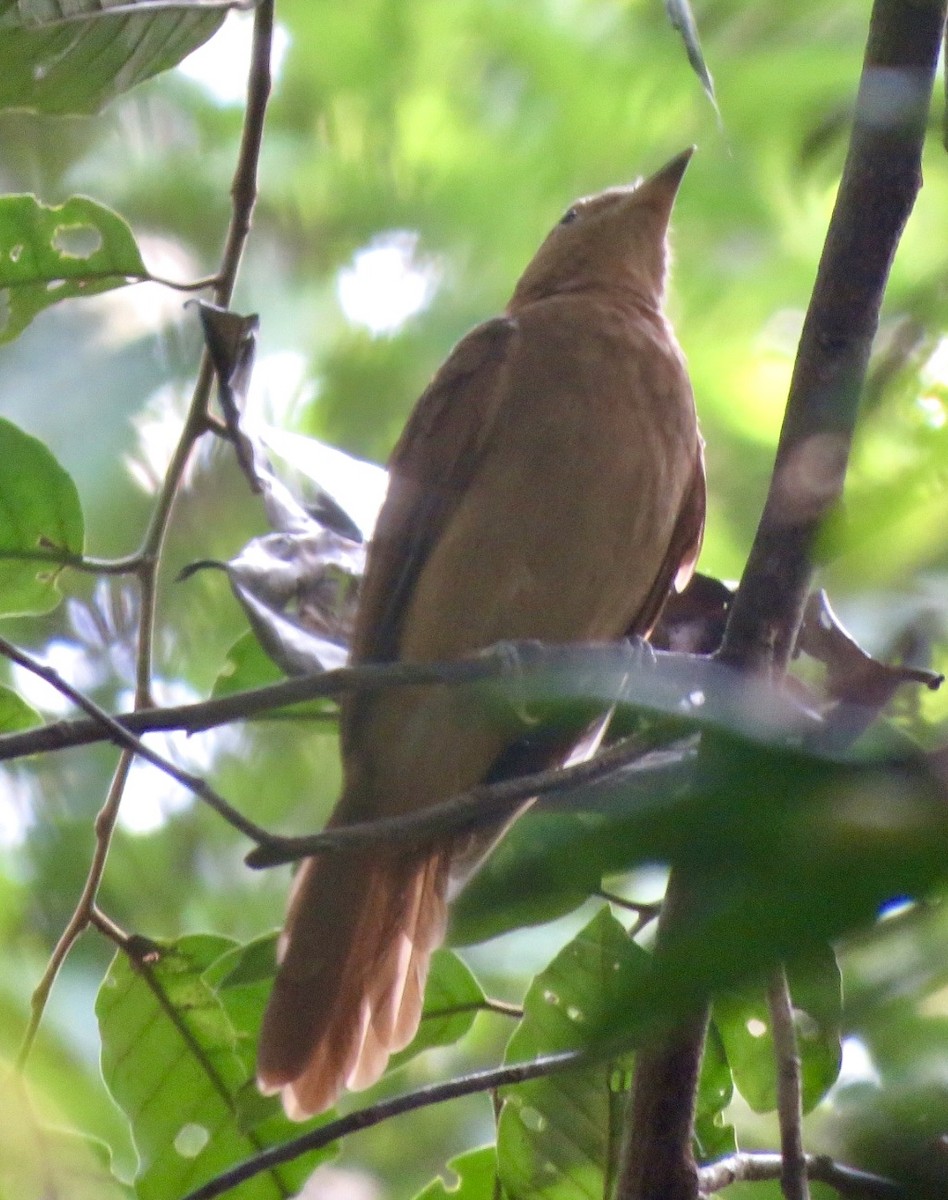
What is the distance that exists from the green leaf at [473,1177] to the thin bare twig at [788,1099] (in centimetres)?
53

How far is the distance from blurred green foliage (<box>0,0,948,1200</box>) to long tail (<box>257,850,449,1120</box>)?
0.16 m

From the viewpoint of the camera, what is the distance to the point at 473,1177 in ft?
7.60

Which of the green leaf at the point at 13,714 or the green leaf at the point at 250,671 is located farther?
the green leaf at the point at 250,671

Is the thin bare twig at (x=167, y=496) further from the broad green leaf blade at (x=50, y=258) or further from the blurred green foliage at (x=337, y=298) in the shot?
the blurred green foliage at (x=337, y=298)

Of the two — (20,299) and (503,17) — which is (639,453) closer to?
(20,299)

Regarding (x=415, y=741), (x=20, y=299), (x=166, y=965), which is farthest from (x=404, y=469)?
(x=166, y=965)

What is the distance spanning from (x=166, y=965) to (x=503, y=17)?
13.4 feet

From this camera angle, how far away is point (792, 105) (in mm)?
4531

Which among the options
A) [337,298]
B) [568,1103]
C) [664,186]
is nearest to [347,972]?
[568,1103]

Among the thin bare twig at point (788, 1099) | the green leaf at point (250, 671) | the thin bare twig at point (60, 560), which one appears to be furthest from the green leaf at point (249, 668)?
the thin bare twig at point (788, 1099)

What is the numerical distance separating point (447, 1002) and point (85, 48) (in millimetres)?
1601

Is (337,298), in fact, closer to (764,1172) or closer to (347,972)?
(347,972)

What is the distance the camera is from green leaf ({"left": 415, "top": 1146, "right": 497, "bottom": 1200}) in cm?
229

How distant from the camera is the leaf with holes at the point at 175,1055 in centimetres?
246
